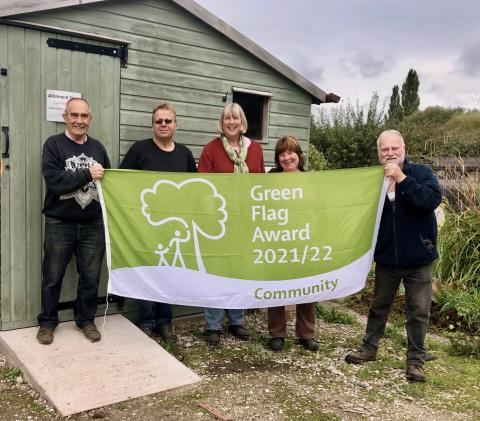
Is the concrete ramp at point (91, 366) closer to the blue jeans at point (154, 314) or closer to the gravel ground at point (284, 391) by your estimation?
the gravel ground at point (284, 391)

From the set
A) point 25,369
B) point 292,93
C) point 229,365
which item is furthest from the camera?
point 292,93

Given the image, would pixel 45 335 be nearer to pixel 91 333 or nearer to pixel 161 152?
pixel 91 333

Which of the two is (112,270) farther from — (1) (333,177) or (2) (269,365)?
(1) (333,177)

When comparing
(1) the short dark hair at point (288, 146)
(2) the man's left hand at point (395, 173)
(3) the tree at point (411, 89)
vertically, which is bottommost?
(2) the man's left hand at point (395, 173)

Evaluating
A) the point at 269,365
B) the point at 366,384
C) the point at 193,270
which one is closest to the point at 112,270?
the point at 193,270

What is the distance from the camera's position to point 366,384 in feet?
13.1

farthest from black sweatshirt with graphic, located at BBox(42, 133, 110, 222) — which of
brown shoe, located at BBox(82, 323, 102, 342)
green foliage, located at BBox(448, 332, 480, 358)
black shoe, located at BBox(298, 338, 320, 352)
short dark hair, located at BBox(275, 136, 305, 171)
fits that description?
green foliage, located at BBox(448, 332, 480, 358)

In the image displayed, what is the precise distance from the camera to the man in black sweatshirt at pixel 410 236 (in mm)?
3760

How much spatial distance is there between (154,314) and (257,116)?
266 cm

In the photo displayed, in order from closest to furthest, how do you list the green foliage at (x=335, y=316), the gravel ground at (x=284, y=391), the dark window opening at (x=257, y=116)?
the gravel ground at (x=284, y=391) → the green foliage at (x=335, y=316) → the dark window opening at (x=257, y=116)

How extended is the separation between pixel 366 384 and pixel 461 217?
3.28 metres

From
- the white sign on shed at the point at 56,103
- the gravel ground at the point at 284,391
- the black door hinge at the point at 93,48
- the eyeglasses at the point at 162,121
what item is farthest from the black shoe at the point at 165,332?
the black door hinge at the point at 93,48

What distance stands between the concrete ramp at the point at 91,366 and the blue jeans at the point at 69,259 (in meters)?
0.20

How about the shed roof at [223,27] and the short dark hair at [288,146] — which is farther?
the short dark hair at [288,146]
